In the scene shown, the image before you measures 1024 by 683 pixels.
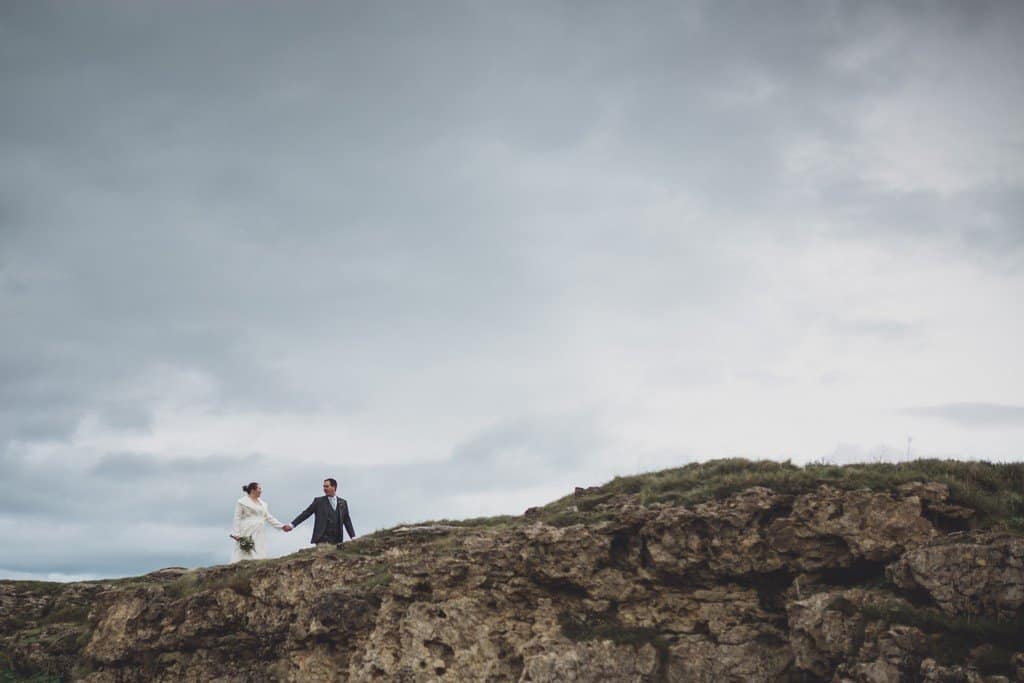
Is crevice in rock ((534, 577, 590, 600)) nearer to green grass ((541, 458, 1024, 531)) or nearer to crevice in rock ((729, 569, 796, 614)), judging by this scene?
green grass ((541, 458, 1024, 531))

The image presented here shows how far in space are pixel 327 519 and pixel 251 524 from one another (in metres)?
2.35

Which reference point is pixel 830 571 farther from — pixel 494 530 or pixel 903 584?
pixel 494 530

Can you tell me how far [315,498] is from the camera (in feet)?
75.6

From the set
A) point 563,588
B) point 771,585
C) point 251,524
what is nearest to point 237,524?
point 251,524

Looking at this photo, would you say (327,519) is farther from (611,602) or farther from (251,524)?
(611,602)

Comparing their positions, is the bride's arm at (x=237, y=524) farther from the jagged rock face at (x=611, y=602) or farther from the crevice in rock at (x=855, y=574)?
the crevice in rock at (x=855, y=574)

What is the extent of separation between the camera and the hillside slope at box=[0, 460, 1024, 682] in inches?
565

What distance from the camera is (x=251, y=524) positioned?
22.5 meters

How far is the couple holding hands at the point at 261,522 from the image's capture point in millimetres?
22344

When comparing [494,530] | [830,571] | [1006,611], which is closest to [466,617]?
[494,530]

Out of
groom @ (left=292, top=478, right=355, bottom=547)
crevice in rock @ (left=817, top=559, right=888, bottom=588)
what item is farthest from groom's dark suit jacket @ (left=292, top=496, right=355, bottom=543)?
crevice in rock @ (left=817, top=559, right=888, bottom=588)

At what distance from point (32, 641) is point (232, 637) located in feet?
30.7

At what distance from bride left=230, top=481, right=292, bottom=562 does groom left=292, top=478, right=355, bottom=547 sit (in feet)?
2.70

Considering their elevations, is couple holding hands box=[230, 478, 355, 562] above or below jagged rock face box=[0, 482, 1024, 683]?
above
